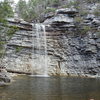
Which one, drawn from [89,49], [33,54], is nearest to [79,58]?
[89,49]

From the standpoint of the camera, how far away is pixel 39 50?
165 feet

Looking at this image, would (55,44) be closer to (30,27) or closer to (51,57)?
(51,57)

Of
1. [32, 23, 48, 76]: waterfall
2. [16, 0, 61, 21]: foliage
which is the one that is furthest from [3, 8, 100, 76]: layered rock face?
[16, 0, 61, 21]: foliage

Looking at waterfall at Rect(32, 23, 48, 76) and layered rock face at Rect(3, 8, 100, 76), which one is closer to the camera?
layered rock face at Rect(3, 8, 100, 76)

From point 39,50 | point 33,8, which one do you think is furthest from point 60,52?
point 33,8

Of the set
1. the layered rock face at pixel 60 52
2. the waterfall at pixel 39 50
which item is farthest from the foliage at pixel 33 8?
the layered rock face at pixel 60 52

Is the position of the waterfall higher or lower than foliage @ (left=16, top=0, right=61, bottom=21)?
lower

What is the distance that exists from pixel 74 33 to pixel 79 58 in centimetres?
648

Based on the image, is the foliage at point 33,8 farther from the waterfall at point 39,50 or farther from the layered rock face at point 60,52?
the layered rock face at point 60,52

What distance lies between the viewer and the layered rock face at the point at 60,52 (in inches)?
1874

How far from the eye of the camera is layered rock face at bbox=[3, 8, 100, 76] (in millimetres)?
47594

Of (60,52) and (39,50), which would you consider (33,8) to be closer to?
(39,50)

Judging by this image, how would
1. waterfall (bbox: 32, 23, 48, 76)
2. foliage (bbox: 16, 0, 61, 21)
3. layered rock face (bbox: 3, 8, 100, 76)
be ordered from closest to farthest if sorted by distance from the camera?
layered rock face (bbox: 3, 8, 100, 76) → waterfall (bbox: 32, 23, 48, 76) → foliage (bbox: 16, 0, 61, 21)

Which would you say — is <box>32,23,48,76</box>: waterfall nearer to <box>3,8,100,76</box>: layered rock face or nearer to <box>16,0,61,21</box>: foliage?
<box>3,8,100,76</box>: layered rock face
